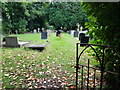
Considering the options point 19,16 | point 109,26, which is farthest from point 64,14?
point 109,26

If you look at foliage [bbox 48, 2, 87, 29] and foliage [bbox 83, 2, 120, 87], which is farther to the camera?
foliage [bbox 48, 2, 87, 29]

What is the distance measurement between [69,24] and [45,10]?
9.27m

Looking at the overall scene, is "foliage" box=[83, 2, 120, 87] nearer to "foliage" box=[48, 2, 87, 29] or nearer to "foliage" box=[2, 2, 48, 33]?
"foliage" box=[2, 2, 48, 33]

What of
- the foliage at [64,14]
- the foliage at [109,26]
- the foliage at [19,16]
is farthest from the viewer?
the foliage at [64,14]

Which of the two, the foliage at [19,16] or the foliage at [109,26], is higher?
the foliage at [19,16]

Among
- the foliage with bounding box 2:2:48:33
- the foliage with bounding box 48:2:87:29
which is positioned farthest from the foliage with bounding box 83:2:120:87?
the foliage with bounding box 48:2:87:29

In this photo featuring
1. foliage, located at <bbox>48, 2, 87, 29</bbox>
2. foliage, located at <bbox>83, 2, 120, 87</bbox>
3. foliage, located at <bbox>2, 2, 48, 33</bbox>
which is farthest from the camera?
foliage, located at <bbox>48, 2, 87, 29</bbox>

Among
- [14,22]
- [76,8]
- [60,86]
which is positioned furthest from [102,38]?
Answer: [76,8]

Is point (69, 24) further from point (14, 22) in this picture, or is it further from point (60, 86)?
point (60, 86)

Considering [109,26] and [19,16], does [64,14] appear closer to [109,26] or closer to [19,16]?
[19,16]

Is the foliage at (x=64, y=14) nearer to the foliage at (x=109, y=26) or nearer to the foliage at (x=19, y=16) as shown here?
the foliage at (x=19, y=16)

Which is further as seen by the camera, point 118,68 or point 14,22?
point 14,22

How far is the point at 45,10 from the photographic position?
33.6 m

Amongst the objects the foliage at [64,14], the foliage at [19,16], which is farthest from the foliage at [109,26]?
the foliage at [64,14]
